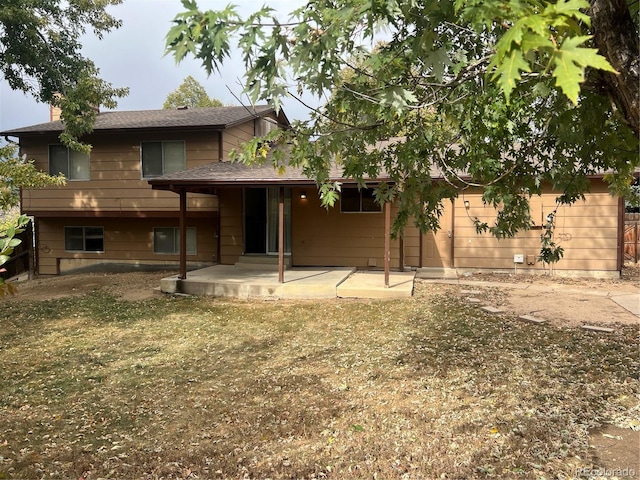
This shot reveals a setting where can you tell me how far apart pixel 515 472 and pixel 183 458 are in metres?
2.28

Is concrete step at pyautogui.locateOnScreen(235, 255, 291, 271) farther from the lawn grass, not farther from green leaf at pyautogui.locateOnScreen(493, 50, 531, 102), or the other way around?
green leaf at pyautogui.locateOnScreen(493, 50, 531, 102)

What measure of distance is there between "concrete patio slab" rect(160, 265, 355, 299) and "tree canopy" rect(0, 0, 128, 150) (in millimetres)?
4429

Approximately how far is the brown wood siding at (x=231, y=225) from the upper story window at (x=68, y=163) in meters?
4.21

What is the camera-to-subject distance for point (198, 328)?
6910mm

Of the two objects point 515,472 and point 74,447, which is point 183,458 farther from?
point 515,472

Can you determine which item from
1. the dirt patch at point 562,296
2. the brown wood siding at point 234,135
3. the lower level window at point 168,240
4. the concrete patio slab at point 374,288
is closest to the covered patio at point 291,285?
the concrete patio slab at point 374,288

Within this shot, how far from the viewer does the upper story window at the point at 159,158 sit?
12.7m

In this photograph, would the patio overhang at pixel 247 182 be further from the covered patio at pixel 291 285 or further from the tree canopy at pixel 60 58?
the tree canopy at pixel 60 58

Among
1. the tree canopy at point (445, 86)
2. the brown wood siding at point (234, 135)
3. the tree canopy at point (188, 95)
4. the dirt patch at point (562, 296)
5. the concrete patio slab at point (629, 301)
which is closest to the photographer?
the tree canopy at point (445, 86)

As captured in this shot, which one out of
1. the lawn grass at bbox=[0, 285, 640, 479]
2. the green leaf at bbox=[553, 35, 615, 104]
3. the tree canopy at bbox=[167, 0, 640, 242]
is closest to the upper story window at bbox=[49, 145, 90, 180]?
the lawn grass at bbox=[0, 285, 640, 479]

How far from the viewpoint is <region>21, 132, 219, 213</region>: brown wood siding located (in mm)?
12523

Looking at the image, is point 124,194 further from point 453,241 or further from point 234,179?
point 453,241

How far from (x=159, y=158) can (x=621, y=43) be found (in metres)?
12.3

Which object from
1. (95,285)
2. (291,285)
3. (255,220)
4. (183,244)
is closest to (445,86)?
(291,285)
